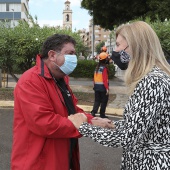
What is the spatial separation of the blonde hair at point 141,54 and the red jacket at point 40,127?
56 cm

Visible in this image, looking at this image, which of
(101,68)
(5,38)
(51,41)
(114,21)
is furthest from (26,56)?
(51,41)

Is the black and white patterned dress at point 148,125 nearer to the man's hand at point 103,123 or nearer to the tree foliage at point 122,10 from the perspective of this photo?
the man's hand at point 103,123

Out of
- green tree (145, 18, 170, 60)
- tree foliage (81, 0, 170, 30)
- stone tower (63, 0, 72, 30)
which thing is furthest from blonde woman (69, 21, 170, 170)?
stone tower (63, 0, 72, 30)

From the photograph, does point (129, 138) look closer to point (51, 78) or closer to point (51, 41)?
point (51, 78)

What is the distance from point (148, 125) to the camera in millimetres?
1917

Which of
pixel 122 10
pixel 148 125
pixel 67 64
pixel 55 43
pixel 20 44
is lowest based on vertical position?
pixel 148 125

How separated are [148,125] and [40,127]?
28.6 inches

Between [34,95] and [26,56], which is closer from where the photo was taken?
[34,95]

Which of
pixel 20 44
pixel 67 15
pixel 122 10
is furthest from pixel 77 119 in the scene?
pixel 67 15

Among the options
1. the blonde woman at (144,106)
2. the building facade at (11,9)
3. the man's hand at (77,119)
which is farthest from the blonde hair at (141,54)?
the building facade at (11,9)

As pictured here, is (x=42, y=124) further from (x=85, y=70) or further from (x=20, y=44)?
(x=85, y=70)

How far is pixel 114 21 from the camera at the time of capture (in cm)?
2330

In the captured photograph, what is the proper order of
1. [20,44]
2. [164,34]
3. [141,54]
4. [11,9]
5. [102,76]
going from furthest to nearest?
[11,9] < [20,44] < [164,34] < [102,76] < [141,54]

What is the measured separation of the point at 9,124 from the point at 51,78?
621 centimetres
